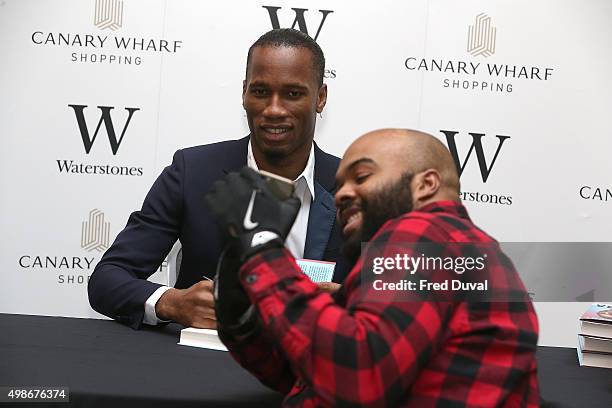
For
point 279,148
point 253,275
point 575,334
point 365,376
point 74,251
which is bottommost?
point 575,334

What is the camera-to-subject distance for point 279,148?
2768 millimetres

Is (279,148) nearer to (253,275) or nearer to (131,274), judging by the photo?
(131,274)

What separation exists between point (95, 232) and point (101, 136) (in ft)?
1.53

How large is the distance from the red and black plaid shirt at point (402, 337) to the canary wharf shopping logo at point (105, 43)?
2.65 metres

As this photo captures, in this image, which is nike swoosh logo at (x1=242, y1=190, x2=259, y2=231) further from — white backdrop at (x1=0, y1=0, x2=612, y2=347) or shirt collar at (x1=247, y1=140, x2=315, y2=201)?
white backdrop at (x1=0, y1=0, x2=612, y2=347)

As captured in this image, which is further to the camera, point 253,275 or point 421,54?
point 421,54

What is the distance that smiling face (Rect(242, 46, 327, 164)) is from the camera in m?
2.69

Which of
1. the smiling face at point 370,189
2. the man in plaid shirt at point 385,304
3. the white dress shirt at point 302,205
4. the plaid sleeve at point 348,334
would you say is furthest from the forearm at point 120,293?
the plaid sleeve at point 348,334

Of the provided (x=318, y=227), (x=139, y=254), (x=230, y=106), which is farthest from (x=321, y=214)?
(x=230, y=106)

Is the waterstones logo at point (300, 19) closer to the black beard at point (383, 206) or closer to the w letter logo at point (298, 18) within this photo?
the w letter logo at point (298, 18)

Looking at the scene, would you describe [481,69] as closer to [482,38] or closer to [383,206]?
[482,38]

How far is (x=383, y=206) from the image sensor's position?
1.48m

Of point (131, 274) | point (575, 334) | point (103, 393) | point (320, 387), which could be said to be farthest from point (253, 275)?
point (575, 334)

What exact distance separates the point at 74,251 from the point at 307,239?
1.58 meters
